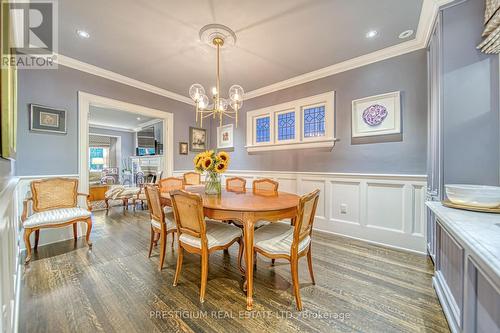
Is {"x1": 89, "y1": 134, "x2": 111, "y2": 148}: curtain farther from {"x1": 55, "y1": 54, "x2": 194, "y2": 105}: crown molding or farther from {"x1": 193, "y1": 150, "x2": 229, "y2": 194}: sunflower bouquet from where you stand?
{"x1": 193, "y1": 150, "x2": 229, "y2": 194}: sunflower bouquet

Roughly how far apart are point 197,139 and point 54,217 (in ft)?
9.53

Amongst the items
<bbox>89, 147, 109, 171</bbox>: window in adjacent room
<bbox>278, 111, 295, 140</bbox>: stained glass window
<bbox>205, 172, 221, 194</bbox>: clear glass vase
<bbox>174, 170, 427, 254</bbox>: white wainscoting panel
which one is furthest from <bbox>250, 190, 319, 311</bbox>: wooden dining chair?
<bbox>89, 147, 109, 171</bbox>: window in adjacent room

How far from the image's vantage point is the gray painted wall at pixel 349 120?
2.45 meters

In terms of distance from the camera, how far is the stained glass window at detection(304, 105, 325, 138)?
10.7 feet

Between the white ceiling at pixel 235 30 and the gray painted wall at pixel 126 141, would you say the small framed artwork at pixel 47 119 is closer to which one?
the white ceiling at pixel 235 30

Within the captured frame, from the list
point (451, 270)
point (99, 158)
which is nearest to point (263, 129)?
point (451, 270)

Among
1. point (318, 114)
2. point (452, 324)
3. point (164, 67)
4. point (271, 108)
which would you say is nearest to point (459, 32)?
point (318, 114)

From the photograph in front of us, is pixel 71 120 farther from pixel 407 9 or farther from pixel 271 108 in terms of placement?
pixel 407 9

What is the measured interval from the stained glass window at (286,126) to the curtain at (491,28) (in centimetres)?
231

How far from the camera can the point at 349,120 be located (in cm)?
296

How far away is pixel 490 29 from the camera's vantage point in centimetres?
148

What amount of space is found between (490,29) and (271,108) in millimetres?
2783

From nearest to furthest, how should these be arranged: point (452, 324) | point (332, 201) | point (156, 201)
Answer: point (452, 324) < point (156, 201) < point (332, 201)

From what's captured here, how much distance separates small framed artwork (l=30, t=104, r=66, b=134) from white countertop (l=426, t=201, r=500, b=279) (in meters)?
4.28
